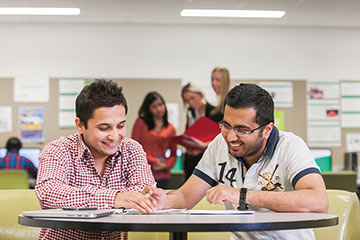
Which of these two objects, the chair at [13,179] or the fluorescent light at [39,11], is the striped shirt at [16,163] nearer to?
the chair at [13,179]

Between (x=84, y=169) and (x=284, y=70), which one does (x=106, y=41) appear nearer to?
(x=284, y=70)

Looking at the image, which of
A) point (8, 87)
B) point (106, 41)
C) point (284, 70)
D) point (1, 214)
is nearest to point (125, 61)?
point (106, 41)

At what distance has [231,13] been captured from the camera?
7.54 m

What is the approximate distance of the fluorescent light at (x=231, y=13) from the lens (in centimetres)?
741

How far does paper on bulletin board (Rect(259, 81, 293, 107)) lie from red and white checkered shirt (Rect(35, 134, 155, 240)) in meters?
6.07

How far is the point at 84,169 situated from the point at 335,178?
3.73 m

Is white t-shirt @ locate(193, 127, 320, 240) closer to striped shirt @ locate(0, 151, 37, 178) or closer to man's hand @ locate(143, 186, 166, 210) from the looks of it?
man's hand @ locate(143, 186, 166, 210)

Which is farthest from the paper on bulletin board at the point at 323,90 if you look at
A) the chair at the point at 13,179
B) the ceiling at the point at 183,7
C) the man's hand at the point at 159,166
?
the chair at the point at 13,179

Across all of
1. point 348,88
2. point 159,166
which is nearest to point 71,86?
point 159,166

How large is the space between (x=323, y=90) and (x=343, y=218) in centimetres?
605

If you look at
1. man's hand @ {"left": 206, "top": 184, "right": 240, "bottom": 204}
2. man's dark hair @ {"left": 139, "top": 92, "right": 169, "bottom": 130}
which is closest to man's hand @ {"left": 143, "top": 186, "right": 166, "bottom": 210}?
man's hand @ {"left": 206, "top": 184, "right": 240, "bottom": 204}

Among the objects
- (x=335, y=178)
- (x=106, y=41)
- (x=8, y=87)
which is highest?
(x=106, y=41)

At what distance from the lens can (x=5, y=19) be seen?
306 inches

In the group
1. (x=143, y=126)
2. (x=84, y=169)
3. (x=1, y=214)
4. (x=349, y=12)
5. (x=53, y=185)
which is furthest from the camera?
(x=349, y=12)
